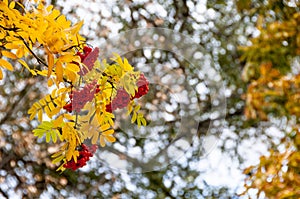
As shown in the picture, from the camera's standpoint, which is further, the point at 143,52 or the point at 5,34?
the point at 143,52

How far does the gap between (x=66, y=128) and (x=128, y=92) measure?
0.35ft

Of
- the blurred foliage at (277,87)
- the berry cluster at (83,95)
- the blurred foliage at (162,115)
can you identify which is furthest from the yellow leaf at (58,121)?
the blurred foliage at (162,115)

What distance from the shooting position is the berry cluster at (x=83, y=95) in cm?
69

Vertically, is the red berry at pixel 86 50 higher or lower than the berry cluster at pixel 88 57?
higher

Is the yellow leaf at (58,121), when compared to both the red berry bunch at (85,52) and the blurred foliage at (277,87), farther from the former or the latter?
the blurred foliage at (277,87)

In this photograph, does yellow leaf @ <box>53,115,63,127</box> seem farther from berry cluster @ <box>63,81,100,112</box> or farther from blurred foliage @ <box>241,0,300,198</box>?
blurred foliage @ <box>241,0,300,198</box>

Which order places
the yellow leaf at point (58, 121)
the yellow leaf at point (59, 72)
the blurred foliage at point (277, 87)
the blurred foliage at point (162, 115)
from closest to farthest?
1. the yellow leaf at point (59, 72)
2. the yellow leaf at point (58, 121)
3. the blurred foliage at point (277, 87)
4. the blurred foliage at point (162, 115)

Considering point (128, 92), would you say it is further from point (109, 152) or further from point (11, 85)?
point (11, 85)

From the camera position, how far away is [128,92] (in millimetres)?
710

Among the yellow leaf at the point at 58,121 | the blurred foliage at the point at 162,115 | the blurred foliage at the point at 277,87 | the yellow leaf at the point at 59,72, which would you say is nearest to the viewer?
the yellow leaf at the point at 59,72

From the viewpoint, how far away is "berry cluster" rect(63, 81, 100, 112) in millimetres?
689

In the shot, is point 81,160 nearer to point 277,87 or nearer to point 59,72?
point 59,72

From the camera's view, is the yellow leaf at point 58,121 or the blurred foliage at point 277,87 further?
the blurred foliage at point 277,87

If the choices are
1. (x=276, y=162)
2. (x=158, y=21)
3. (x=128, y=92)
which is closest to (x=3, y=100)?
(x=158, y=21)
